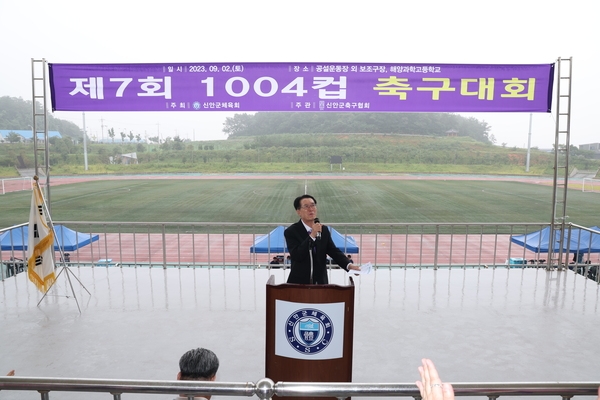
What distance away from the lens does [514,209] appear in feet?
123

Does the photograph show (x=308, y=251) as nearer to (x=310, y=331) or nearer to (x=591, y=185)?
(x=310, y=331)

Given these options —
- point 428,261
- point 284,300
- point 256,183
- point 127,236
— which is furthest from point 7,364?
point 256,183

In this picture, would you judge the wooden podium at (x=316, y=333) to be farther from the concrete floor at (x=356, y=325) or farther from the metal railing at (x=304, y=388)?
the metal railing at (x=304, y=388)

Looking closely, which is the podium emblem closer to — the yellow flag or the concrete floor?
the concrete floor

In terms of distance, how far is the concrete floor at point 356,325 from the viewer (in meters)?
3.45

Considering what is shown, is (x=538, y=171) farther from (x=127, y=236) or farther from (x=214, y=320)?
(x=214, y=320)

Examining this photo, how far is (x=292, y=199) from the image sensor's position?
125ft

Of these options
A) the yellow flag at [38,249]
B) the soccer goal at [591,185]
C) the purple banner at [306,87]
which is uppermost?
the purple banner at [306,87]

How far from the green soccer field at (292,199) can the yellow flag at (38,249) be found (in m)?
25.5

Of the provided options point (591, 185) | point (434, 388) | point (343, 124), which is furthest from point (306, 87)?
point (343, 124)

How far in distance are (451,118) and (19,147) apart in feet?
243

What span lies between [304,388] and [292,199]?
36.8 meters

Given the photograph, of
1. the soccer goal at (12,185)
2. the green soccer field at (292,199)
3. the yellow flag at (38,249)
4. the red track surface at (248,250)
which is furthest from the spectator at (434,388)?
the soccer goal at (12,185)

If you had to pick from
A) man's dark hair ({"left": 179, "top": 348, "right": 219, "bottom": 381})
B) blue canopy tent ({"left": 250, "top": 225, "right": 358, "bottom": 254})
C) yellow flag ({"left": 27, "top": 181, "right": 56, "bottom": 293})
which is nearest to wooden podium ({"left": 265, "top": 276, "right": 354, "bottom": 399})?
man's dark hair ({"left": 179, "top": 348, "right": 219, "bottom": 381})
